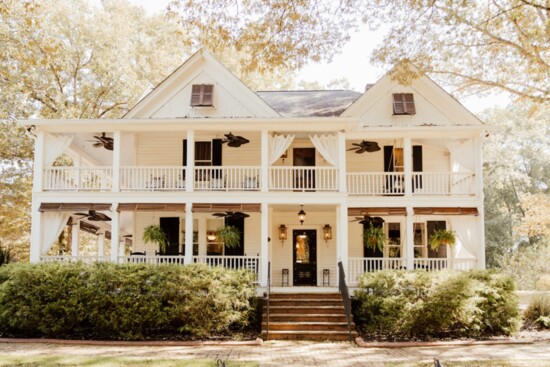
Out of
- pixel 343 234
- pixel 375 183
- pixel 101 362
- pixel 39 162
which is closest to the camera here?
pixel 101 362

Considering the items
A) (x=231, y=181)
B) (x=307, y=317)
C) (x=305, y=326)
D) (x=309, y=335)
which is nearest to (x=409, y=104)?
(x=231, y=181)

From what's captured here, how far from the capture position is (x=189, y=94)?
19797mm

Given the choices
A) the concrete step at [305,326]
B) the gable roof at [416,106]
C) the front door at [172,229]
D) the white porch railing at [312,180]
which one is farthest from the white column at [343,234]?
the front door at [172,229]

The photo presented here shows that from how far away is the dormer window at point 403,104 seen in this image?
20.0 meters

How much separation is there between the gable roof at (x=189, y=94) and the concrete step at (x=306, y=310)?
23.7 ft

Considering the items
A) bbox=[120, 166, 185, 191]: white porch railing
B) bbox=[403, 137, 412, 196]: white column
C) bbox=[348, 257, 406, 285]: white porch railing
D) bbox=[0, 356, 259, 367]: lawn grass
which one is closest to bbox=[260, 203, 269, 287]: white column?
bbox=[348, 257, 406, 285]: white porch railing

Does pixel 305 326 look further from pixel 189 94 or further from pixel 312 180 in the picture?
pixel 189 94

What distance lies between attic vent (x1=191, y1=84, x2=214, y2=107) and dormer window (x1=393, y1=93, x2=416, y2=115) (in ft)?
21.6

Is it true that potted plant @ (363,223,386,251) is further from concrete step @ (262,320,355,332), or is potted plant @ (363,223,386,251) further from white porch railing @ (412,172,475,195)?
concrete step @ (262,320,355,332)

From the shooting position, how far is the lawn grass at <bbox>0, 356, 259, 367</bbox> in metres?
10.4

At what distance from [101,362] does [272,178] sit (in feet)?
32.2

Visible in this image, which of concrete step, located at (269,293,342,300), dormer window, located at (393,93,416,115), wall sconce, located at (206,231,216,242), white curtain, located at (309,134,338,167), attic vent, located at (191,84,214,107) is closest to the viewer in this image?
concrete step, located at (269,293,342,300)

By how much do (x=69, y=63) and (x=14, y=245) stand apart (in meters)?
12.0

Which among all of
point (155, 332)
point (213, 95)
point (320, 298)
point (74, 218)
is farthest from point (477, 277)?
point (74, 218)
